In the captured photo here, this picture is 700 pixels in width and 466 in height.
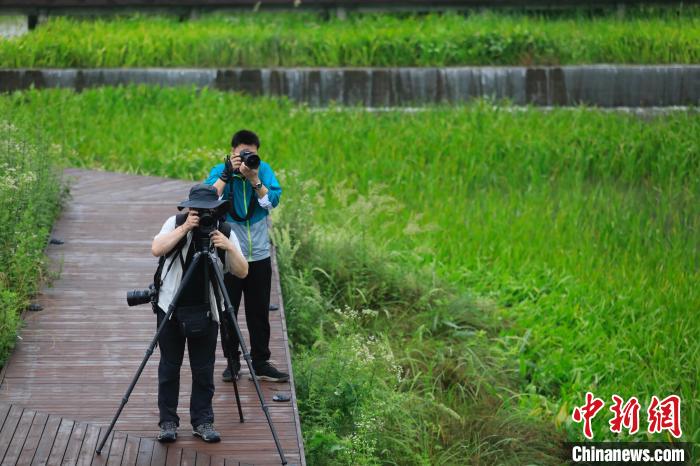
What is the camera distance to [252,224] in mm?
7477

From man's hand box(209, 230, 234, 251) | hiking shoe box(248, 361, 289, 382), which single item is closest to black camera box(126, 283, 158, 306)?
man's hand box(209, 230, 234, 251)

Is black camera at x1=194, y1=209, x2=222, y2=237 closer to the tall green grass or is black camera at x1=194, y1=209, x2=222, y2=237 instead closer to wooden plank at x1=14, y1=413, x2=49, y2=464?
wooden plank at x1=14, y1=413, x2=49, y2=464

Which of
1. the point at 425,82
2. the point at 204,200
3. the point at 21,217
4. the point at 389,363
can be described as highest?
the point at 204,200

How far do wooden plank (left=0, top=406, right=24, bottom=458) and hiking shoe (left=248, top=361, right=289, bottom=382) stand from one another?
1.51 meters

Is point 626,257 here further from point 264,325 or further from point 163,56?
point 163,56

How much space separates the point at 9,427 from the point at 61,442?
375 millimetres

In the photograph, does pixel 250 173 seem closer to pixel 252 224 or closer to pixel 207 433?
pixel 252 224

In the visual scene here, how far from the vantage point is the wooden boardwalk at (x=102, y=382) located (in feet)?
21.8

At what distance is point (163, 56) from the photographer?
19234 mm

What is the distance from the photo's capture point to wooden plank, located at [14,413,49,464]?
21.3ft

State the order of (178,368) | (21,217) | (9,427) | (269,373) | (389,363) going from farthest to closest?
(21,217)
(389,363)
(269,373)
(9,427)
(178,368)

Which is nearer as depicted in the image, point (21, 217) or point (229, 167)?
point (229, 167)

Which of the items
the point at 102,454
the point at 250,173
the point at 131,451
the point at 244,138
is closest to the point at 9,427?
the point at 102,454

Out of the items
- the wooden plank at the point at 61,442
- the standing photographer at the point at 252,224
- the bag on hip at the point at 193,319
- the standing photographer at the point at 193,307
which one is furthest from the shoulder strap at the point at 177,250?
the wooden plank at the point at 61,442
